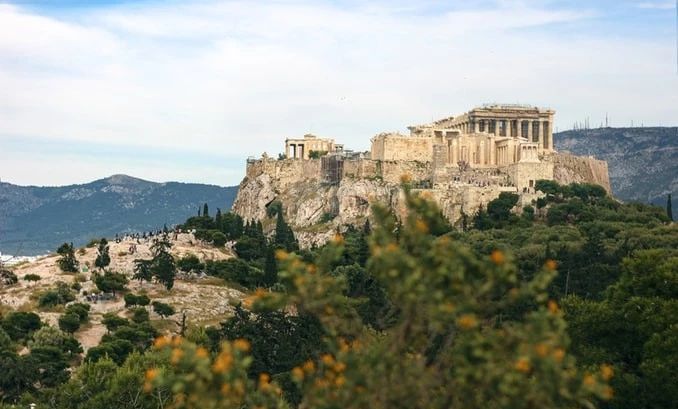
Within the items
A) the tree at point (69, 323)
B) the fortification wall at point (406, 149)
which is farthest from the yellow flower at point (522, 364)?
the fortification wall at point (406, 149)

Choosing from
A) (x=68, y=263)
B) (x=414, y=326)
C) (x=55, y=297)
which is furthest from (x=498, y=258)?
(x=68, y=263)

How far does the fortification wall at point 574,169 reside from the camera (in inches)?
4075

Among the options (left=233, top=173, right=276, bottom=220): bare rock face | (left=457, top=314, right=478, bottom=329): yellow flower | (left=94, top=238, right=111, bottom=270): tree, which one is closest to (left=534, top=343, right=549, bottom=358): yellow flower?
(left=457, top=314, right=478, bottom=329): yellow flower

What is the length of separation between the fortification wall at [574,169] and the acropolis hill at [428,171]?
3.7 inches

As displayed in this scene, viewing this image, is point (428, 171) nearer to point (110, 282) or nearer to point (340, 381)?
point (110, 282)

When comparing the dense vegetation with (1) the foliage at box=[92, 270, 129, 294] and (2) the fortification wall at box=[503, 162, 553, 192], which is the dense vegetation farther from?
(2) the fortification wall at box=[503, 162, 553, 192]

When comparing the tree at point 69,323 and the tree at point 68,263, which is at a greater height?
the tree at point 68,263

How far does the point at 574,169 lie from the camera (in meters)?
106

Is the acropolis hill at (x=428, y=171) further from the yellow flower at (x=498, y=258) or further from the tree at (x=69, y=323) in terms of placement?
the yellow flower at (x=498, y=258)

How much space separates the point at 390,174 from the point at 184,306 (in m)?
34.7

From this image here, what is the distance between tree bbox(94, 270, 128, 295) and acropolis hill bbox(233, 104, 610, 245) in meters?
23.6

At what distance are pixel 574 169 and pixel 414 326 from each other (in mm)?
92003

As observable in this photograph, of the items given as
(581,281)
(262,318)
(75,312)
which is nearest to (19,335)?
(75,312)

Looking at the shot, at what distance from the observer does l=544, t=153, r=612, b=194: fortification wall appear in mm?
103500
